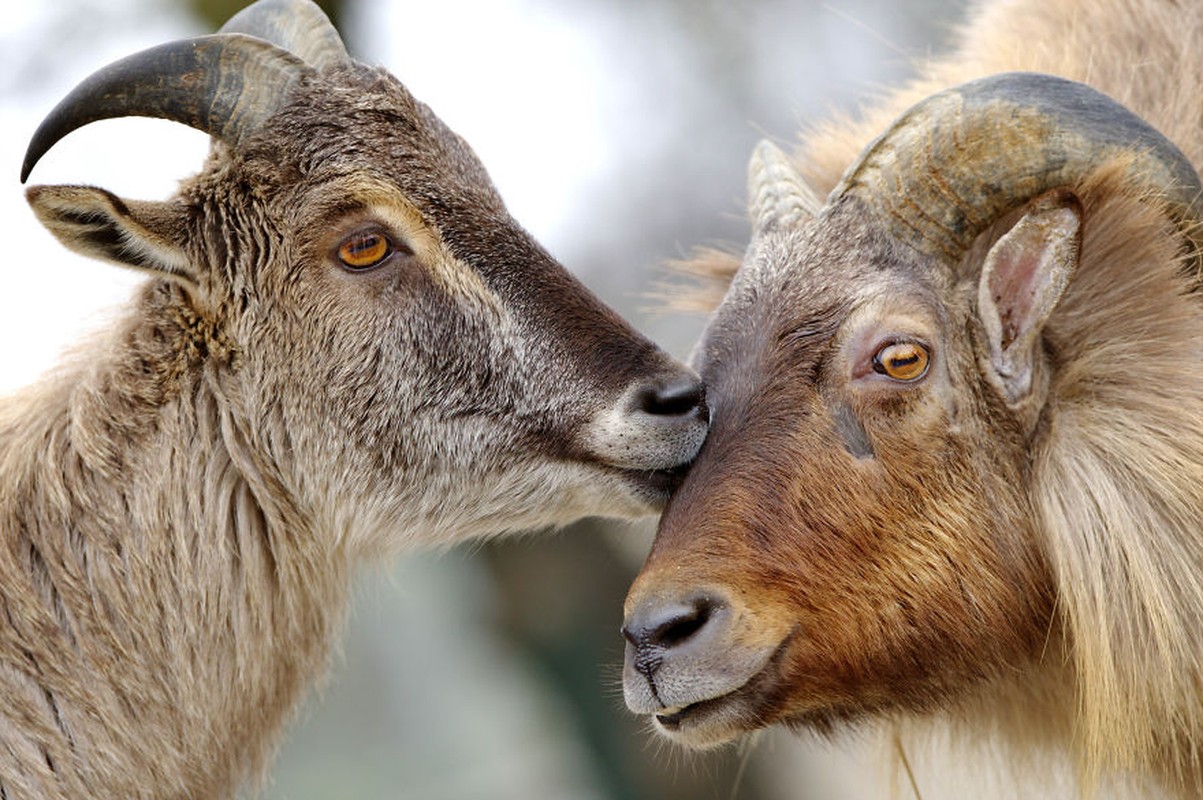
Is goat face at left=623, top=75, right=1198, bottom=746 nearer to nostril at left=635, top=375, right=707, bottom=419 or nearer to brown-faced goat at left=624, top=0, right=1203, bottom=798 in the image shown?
brown-faced goat at left=624, top=0, right=1203, bottom=798

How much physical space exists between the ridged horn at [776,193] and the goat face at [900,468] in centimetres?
58

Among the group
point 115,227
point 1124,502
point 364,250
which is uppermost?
point 115,227

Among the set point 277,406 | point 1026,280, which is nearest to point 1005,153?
point 1026,280

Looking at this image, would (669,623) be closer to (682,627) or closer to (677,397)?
(682,627)

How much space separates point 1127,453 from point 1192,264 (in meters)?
0.67

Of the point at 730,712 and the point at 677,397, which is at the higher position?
the point at 677,397

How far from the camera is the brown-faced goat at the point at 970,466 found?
4.19 meters

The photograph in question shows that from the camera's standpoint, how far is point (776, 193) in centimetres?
527

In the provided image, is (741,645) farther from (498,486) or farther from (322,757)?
(322,757)

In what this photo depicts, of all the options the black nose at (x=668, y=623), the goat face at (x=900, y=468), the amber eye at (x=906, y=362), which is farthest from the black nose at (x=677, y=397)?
the black nose at (x=668, y=623)

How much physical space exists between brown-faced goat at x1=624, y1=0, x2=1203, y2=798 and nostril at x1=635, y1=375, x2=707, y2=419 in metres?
0.10

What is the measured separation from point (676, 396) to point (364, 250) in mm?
1208

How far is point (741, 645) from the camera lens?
4.09 metres

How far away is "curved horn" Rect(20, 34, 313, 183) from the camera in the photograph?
4.54 meters
